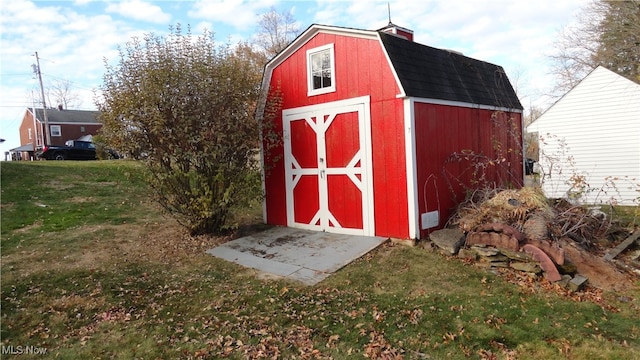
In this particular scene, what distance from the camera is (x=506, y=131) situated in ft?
A: 29.8

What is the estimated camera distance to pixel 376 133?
6.82 m

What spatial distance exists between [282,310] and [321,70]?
4.83m

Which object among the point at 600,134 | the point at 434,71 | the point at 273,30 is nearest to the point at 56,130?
the point at 273,30

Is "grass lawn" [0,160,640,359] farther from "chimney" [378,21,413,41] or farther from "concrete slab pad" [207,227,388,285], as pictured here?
"chimney" [378,21,413,41]

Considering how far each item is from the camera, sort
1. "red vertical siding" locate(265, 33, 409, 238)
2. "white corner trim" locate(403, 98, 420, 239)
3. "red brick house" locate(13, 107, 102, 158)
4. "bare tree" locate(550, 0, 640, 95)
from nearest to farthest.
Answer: "white corner trim" locate(403, 98, 420, 239), "red vertical siding" locate(265, 33, 409, 238), "bare tree" locate(550, 0, 640, 95), "red brick house" locate(13, 107, 102, 158)

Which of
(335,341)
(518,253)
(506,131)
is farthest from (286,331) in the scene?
(506,131)

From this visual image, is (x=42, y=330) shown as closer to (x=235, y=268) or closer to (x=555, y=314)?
(x=235, y=268)

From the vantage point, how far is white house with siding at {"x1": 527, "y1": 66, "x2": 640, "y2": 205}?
12.2 meters

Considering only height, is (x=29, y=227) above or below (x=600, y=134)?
below

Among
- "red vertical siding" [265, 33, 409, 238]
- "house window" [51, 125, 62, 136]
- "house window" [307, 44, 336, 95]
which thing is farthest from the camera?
"house window" [51, 125, 62, 136]

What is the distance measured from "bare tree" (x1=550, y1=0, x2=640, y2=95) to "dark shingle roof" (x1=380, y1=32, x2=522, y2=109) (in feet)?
42.9

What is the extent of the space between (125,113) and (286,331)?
4765 millimetres

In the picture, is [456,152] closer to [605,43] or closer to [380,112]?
[380,112]

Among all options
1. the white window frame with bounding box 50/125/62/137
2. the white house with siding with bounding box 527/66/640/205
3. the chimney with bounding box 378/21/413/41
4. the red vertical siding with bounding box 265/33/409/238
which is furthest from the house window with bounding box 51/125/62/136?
the white house with siding with bounding box 527/66/640/205
